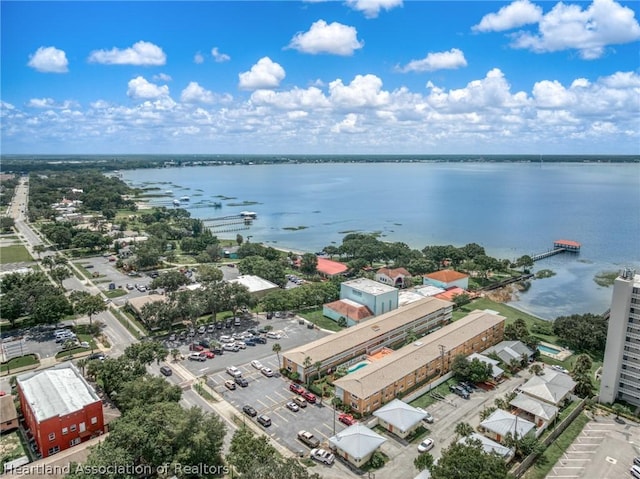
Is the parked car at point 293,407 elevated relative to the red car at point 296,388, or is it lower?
lower

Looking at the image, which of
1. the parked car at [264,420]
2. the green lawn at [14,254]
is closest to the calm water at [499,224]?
the parked car at [264,420]

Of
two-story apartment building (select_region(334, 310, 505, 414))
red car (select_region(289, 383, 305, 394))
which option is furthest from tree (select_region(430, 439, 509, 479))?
red car (select_region(289, 383, 305, 394))

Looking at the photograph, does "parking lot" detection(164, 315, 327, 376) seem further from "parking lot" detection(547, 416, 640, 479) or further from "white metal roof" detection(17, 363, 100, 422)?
"parking lot" detection(547, 416, 640, 479)

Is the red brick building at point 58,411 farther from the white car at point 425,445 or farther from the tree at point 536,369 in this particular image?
the tree at point 536,369

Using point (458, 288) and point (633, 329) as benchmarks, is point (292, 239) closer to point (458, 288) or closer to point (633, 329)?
point (458, 288)

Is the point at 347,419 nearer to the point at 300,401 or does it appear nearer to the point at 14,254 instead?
the point at 300,401

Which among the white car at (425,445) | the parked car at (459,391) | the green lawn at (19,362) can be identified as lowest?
the parked car at (459,391)
